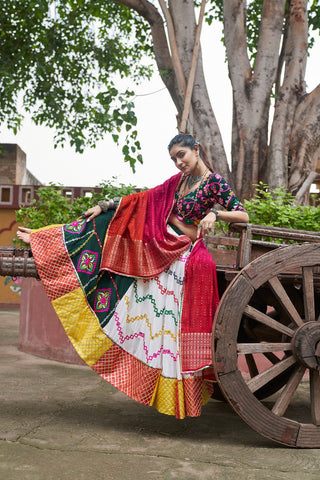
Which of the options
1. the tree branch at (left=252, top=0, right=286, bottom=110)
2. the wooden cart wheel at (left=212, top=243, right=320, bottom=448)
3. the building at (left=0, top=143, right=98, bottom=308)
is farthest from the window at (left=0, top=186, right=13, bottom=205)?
the wooden cart wheel at (left=212, top=243, right=320, bottom=448)

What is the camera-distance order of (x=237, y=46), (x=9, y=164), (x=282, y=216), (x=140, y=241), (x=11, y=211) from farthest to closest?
(x=9, y=164) < (x=11, y=211) < (x=237, y=46) < (x=282, y=216) < (x=140, y=241)

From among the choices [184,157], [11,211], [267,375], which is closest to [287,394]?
[267,375]

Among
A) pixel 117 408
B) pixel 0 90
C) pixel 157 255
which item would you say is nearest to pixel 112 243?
pixel 157 255

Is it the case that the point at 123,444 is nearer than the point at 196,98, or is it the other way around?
the point at 123,444

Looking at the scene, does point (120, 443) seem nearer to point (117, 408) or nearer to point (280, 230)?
point (117, 408)

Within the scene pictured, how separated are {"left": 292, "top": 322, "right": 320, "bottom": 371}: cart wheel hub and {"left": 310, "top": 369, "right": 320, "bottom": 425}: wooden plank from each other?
9cm

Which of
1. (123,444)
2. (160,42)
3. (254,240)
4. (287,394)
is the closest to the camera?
(123,444)

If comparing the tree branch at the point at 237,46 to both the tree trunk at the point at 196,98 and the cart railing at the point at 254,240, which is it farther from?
the cart railing at the point at 254,240

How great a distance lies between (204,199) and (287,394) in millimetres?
1188

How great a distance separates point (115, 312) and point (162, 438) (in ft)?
2.41

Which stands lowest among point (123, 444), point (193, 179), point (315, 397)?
point (123, 444)

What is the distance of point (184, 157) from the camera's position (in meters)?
3.22

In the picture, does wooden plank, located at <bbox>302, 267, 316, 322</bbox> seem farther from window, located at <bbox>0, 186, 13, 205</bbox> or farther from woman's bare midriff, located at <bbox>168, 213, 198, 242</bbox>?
window, located at <bbox>0, 186, 13, 205</bbox>

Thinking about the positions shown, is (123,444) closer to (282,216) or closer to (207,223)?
(207,223)
